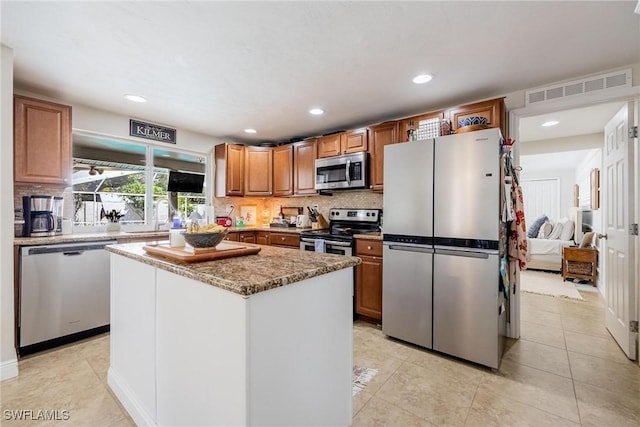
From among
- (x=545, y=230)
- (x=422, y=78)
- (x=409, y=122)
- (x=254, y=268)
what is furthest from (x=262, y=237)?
(x=545, y=230)

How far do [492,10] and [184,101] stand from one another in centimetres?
279

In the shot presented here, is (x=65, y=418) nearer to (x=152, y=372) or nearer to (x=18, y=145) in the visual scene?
(x=152, y=372)

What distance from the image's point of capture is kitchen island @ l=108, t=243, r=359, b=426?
1.04 m

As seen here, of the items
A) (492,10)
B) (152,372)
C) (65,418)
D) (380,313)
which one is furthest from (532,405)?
(65,418)

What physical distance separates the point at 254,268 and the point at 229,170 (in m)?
3.36

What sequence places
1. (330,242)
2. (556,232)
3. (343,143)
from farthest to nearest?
1. (556,232)
2. (343,143)
3. (330,242)

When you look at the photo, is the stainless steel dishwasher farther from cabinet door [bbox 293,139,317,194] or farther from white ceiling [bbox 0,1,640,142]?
cabinet door [bbox 293,139,317,194]

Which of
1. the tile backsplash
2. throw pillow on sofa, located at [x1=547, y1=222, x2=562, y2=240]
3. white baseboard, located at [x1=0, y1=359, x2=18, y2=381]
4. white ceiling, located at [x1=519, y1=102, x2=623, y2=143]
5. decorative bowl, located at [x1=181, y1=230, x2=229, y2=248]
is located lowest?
white baseboard, located at [x1=0, y1=359, x2=18, y2=381]

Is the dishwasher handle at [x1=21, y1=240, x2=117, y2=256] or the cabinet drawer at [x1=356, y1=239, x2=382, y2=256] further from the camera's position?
the cabinet drawer at [x1=356, y1=239, x2=382, y2=256]

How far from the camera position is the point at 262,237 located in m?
4.20

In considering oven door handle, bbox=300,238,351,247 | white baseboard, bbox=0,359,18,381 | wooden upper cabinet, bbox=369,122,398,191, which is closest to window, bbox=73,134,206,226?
oven door handle, bbox=300,238,351,247

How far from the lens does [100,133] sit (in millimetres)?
3332

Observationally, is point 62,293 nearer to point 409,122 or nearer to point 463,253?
point 463,253

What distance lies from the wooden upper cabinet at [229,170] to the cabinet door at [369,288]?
7.64 feet
